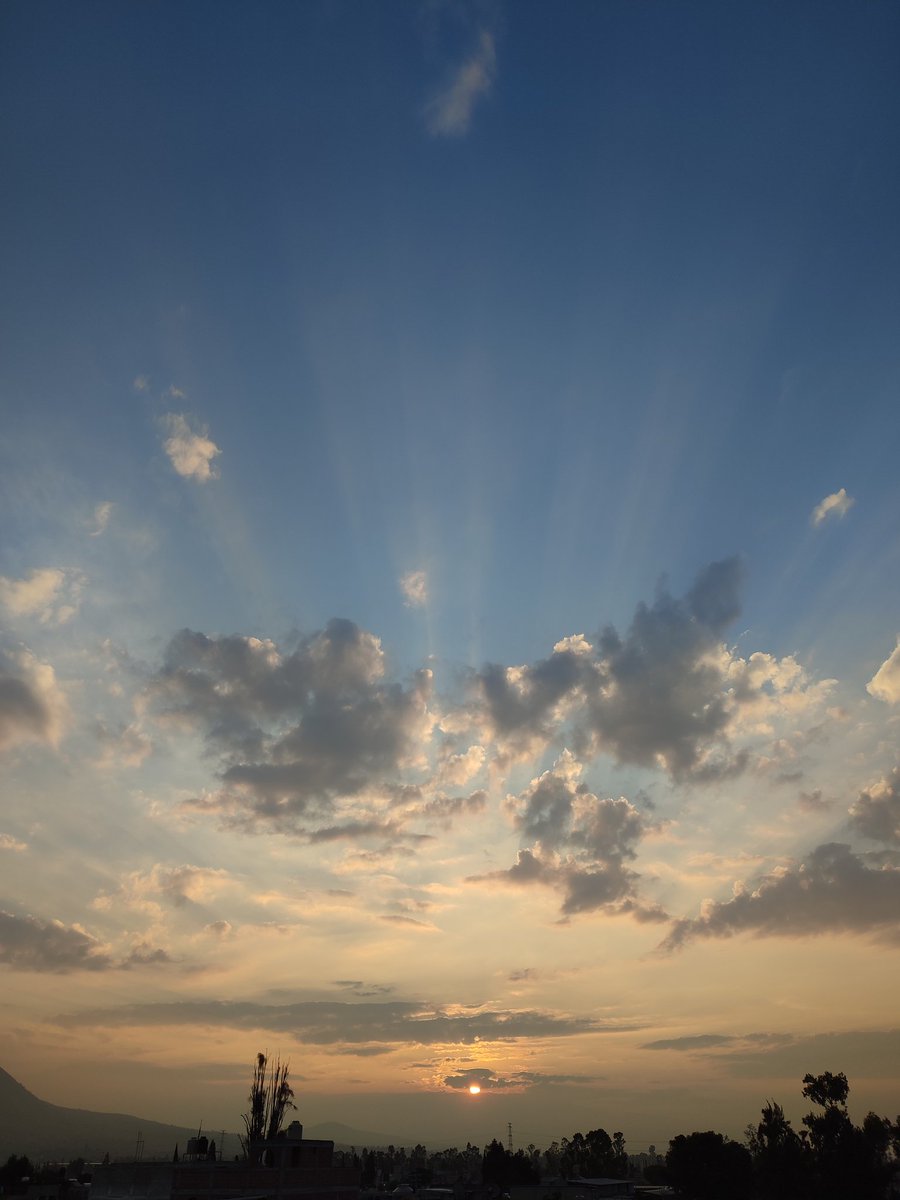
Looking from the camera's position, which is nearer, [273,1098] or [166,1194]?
[166,1194]

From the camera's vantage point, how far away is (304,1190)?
63562 millimetres

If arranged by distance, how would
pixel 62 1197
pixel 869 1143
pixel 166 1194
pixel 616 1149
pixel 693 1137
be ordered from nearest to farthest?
pixel 166 1194 < pixel 62 1197 < pixel 869 1143 < pixel 693 1137 < pixel 616 1149

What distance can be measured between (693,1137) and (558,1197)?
30455 mm

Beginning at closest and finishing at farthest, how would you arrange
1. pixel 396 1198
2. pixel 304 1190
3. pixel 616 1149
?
pixel 304 1190 < pixel 396 1198 < pixel 616 1149

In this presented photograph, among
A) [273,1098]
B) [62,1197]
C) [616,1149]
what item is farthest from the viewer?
[616,1149]

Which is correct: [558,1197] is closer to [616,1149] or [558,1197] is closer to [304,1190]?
[304,1190]

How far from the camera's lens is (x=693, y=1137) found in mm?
117375

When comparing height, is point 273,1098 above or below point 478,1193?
above

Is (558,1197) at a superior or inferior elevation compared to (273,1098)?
inferior

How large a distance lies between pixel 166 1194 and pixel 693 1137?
301 feet

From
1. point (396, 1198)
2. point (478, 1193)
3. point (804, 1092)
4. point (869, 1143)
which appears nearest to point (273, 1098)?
point (396, 1198)

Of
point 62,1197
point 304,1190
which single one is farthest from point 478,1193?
point 304,1190

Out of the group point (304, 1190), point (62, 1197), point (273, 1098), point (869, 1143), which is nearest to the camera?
point (304, 1190)

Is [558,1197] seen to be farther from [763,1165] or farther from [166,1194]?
[166,1194]
